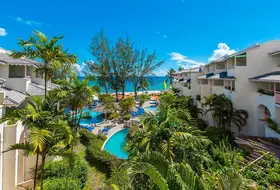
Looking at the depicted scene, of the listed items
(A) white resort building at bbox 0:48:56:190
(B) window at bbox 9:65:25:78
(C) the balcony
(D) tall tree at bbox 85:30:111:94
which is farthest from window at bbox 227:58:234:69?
(D) tall tree at bbox 85:30:111:94

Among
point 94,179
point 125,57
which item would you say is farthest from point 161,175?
point 125,57

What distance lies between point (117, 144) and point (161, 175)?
16.2 metres

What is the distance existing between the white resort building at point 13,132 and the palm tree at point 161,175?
19.4 feet

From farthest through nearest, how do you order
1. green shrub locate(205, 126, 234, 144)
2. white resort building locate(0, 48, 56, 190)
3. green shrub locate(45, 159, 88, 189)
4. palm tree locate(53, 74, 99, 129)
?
green shrub locate(205, 126, 234, 144), palm tree locate(53, 74, 99, 129), green shrub locate(45, 159, 88, 189), white resort building locate(0, 48, 56, 190)

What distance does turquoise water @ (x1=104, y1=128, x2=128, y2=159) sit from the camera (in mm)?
17641

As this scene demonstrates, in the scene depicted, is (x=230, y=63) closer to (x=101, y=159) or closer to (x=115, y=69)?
(x=101, y=159)

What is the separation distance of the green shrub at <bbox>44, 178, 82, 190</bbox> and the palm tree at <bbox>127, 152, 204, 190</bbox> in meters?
6.07

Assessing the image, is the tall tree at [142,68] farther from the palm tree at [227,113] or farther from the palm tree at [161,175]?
the palm tree at [161,175]

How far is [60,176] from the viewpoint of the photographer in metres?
10.7

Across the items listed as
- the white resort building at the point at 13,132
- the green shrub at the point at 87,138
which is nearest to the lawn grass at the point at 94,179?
the white resort building at the point at 13,132

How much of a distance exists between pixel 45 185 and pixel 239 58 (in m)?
20.0

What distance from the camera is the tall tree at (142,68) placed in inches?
1877

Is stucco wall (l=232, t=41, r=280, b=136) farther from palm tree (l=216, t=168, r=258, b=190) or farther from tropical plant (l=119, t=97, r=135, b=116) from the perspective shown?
tropical plant (l=119, t=97, r=135, b=116)

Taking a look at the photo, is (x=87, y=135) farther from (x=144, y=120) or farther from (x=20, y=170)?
(x=144, y=120)
